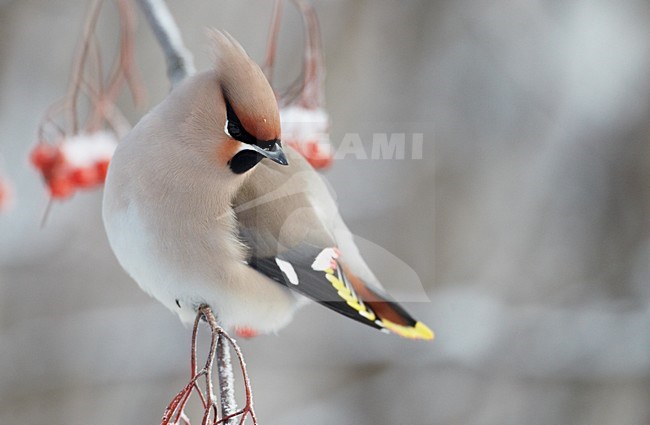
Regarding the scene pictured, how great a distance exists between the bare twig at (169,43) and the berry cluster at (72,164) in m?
Result: 0.44

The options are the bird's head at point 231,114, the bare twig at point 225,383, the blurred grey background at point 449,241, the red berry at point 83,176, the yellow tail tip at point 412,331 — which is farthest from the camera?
the blurred grey background at point 449,241

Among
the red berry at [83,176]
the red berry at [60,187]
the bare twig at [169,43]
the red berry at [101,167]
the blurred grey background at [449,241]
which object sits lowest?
the bare twig at [169,43]

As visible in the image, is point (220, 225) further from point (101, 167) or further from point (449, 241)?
point (449, 241)

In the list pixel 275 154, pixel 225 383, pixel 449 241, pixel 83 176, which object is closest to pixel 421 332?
pixel 225 383

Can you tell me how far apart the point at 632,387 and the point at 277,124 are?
2733mm

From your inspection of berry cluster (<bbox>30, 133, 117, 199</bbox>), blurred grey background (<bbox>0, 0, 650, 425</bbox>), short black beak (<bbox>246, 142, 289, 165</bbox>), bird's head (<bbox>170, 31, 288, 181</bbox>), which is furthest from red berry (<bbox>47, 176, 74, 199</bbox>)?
blurred grey background (<bbox>0, 0, 650, 425</bbox>)

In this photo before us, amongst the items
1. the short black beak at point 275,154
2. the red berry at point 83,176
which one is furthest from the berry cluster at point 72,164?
the short black beak at point 275,154

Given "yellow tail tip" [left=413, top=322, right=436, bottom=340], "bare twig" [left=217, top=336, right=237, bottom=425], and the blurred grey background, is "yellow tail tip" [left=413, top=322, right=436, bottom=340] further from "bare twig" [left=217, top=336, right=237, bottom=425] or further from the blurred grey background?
the blurred grey background

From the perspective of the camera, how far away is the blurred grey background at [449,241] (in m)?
3.18

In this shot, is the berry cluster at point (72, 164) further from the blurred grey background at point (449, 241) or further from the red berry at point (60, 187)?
the blurred grey background at point (449, 241)

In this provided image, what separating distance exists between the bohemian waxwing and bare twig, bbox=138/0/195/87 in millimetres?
85

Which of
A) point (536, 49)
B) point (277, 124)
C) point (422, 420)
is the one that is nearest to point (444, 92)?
point (536, 49)

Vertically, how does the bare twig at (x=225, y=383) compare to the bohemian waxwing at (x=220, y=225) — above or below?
below

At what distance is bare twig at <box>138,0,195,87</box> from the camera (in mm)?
1091
